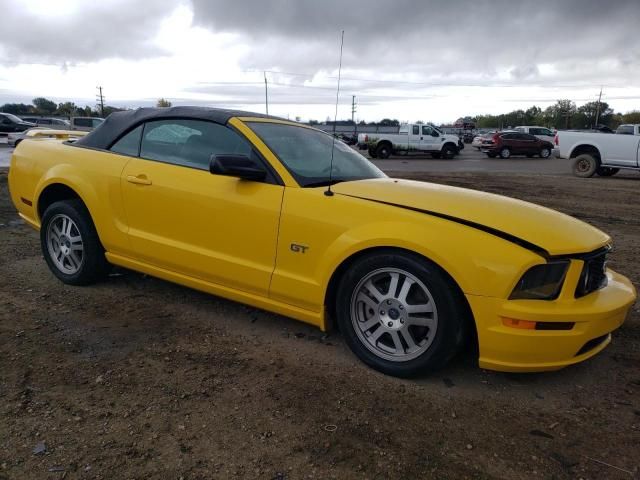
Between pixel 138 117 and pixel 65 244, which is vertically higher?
pixel 138 117

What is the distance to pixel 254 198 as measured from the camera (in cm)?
323

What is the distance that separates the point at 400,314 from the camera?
289 cm

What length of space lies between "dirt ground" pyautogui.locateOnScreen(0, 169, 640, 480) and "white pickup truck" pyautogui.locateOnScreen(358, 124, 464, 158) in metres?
23.4

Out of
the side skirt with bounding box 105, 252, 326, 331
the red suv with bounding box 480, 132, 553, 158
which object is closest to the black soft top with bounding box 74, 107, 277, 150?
the side skirt with bounding box 105, 252, 326, 331

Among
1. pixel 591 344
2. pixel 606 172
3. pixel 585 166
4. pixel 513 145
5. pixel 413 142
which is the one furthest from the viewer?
pixel 513 145

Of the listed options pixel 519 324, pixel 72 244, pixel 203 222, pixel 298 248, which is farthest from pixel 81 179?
pixel 519 324

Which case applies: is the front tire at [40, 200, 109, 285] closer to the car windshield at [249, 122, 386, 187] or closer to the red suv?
the car windshield at [249, 122, 386, 187]

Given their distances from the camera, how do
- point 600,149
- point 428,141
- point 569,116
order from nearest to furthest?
point 600,149 < point 428,141 < point 569,116

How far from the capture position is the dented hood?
2742mm

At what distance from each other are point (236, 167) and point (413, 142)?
24.8 m

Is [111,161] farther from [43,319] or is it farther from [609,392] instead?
[609,392]

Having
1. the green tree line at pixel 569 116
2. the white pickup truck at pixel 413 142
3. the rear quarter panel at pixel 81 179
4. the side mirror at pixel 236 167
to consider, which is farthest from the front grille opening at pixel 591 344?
the green tree line at pixel 569 116

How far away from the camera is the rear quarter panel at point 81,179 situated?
12.6ft

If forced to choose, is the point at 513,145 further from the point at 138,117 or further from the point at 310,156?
the point at 138,117
